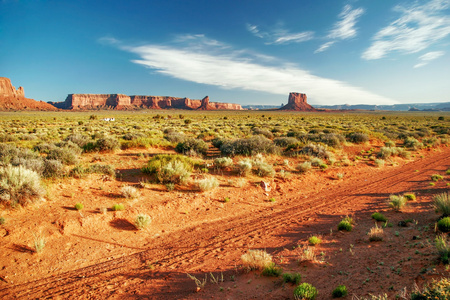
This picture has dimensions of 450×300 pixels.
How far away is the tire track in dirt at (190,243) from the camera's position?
4.22 metres

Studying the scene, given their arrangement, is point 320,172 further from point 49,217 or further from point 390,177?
point 49,217

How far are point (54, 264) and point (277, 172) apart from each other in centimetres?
928

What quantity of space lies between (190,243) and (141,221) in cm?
161

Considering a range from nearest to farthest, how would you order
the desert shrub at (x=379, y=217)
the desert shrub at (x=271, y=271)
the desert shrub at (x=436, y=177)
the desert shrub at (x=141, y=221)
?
the desert shrub at (x=271, y=271) < the desert shrub at (x=141, y=221) < the desert shrub at (x=379, y=217) < the desert shrub at (x=436, y=177)

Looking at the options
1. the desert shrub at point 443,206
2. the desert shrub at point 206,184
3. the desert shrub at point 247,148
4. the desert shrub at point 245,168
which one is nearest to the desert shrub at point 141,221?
the desert shrub at point 206,184

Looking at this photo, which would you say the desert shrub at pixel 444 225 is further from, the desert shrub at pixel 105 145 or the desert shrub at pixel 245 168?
the desert shrub at pixel 105 145

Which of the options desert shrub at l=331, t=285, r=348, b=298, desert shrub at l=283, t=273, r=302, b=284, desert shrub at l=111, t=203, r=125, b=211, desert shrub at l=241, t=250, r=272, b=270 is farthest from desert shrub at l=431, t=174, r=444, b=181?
desert shrub at l=111, t=203, r=125, b=211

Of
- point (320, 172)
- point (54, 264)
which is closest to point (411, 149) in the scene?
point (320, 172)

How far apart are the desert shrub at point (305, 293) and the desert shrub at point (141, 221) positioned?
14.5 ft

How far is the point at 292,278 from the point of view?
4074 millimetres

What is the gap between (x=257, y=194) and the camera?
30.2 feet

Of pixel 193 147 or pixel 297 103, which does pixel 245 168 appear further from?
pixel 297 103

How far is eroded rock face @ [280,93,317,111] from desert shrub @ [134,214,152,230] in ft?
590

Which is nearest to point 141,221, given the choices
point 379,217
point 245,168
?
point 245,168
